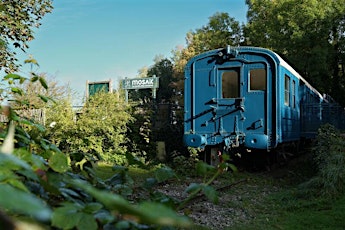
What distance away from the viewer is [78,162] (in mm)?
1427

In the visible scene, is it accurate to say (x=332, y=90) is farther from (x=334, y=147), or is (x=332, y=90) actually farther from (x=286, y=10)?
(x=334, y=147)

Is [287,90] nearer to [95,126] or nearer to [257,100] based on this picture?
[257,100]

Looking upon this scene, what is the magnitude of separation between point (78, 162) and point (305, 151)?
12926mm

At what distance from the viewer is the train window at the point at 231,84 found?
9.69 meters

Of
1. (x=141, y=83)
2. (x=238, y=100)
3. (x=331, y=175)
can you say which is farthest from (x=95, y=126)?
(x=331, y=175)

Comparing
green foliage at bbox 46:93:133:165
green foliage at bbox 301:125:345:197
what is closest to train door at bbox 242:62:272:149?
green foliage at bbox 301:125:345:197

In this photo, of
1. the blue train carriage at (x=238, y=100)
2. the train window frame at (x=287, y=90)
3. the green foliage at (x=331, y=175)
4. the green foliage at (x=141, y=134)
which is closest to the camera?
the green foliage at (x=331, y=175)

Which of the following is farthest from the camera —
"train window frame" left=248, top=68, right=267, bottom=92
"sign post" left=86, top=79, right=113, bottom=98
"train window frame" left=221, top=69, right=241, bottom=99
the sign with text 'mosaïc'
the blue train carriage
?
the sign with text 'mosaïc'

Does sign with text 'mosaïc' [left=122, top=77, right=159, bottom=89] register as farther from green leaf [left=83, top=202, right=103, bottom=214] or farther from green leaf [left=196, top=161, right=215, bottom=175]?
green leaf [left=83, top=202, right=103, bottom=214]

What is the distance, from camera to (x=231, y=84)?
9.75 m

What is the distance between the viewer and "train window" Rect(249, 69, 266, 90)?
369 inches

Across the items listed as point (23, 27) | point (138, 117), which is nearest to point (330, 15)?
point (138, 117)

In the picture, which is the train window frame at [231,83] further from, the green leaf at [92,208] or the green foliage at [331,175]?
the green leaf at [92,208]

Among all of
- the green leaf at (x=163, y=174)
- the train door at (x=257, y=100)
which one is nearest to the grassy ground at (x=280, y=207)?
the train door at (x=257, y=100)
